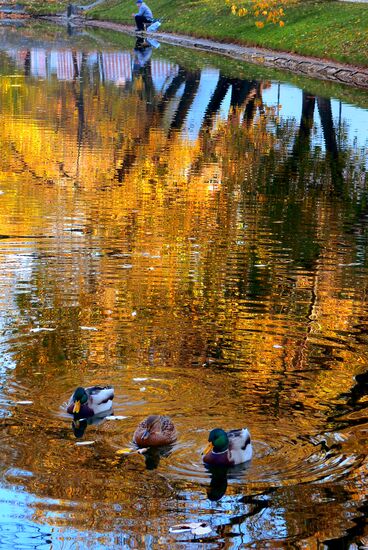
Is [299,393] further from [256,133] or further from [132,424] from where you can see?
[256,133]

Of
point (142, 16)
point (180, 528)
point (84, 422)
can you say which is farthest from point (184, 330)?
point (142, 16)

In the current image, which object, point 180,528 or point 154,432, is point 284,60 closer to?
point 154,432

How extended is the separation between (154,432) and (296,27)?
40.5 metres

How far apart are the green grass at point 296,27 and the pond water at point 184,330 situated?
17.4m

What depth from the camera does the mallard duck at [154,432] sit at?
878 cm

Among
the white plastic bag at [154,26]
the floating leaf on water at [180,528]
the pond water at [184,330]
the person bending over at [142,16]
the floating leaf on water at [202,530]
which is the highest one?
the floating leaf on water at [202,530]

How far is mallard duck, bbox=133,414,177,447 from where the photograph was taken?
8.78 m

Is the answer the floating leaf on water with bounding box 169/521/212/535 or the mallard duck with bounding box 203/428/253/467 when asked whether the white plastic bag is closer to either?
the mallard duck with bounding box 203/428/253/467

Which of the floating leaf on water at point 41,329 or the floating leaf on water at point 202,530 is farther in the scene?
the floating leaf on water at point 41,329

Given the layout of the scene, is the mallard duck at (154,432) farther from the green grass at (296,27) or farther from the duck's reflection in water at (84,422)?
the green grass at (296,27)

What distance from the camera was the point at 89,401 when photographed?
926cm

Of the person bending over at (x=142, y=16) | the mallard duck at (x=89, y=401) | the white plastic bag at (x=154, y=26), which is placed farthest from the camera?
the white plastic bag at (x=154, y=26)

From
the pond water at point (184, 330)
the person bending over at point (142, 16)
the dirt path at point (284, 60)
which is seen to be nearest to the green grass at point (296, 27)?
the dirt path at point (284, 60)

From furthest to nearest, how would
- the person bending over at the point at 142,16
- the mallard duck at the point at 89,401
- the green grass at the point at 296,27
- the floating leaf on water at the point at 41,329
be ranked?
the person bending over at the point at 142,16 → the green grass at the point at 296,27 → the floating leaf on water at the point at 41,329 → the mallard duck at the point at 89,401
